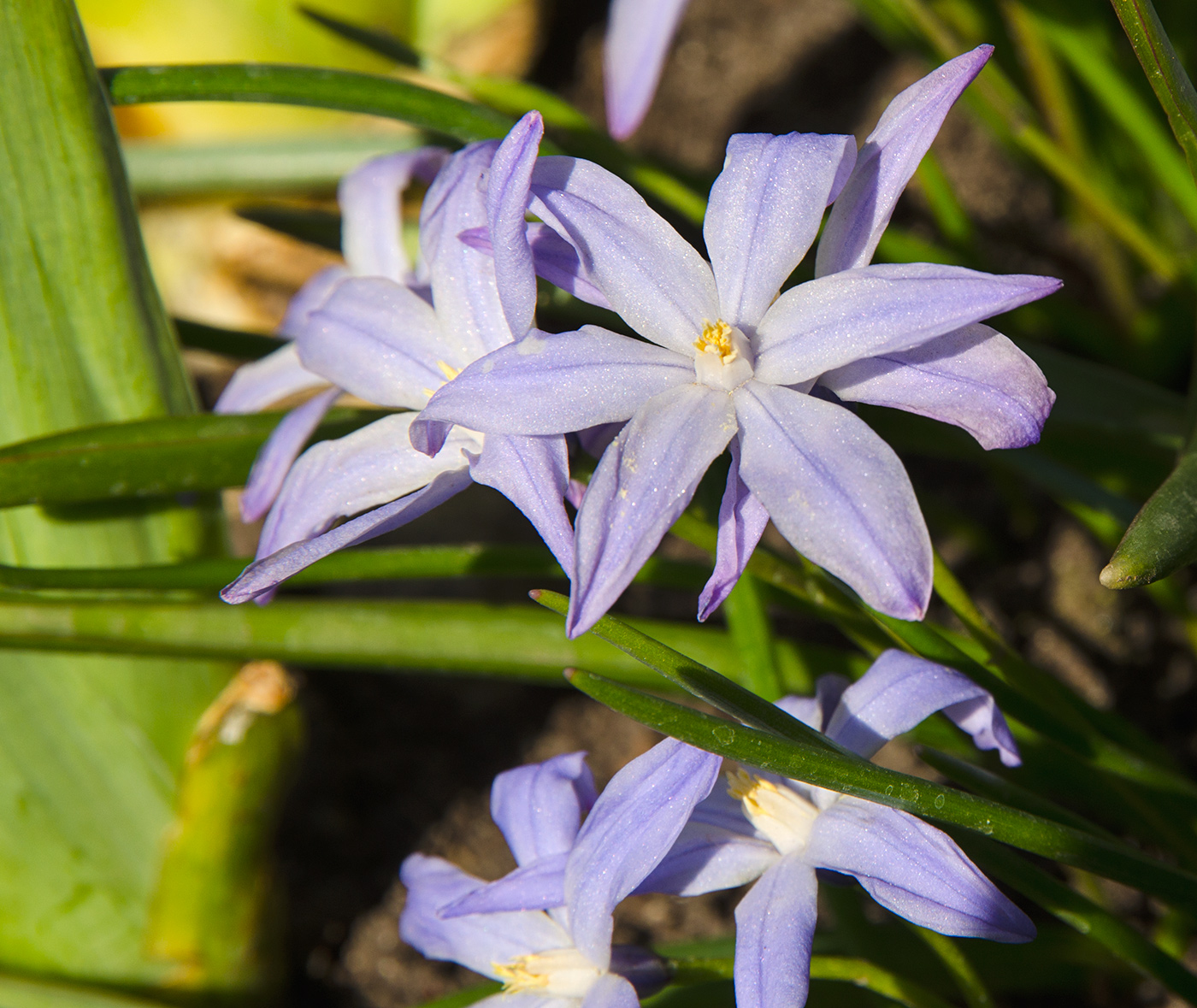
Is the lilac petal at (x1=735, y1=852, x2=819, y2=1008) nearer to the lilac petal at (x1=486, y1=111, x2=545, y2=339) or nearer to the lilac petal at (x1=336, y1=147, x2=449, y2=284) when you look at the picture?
the lilac petal at (x1=486, y1=111, x2=545, y2=339)

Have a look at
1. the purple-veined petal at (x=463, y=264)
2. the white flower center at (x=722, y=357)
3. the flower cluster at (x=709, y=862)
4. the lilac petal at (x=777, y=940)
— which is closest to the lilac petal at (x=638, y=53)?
the purple-veined petal at (x=463, y=264)

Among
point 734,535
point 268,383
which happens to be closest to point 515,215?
point 734,535

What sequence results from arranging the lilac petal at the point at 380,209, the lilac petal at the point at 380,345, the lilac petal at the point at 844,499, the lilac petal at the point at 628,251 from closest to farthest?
the lilac petal at the point at 844,499
the lilac petal at the point at 628,251
the lilac petal at the point at 380,345
the lilac petal at the point at 380,209

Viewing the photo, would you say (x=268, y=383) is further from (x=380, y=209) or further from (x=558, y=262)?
(x=558, y=262)

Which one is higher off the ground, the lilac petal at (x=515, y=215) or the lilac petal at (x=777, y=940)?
the lilac petal at (x=515, y=215)

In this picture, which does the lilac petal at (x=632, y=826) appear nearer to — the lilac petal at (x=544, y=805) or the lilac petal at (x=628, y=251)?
the lilac petal at (x=544, y=805)

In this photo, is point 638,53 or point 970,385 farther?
point 638,53
